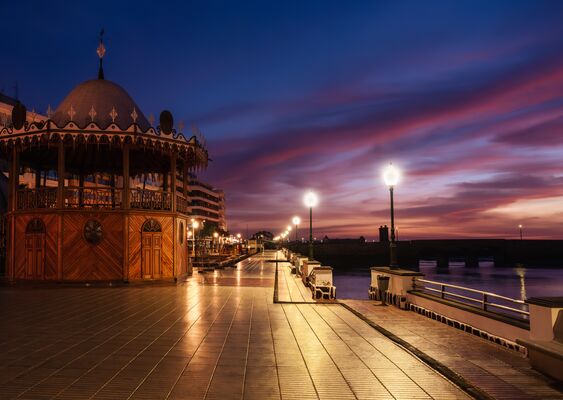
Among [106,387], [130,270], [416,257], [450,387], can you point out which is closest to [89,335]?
[106,387]

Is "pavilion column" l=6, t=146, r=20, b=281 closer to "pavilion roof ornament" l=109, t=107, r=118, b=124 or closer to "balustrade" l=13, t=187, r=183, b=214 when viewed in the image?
"balustrade" l=13, t=187, r=183, b=214

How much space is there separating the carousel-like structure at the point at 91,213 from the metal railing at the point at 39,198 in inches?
1.7

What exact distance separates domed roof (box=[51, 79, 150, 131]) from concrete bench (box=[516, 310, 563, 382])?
66.1ft

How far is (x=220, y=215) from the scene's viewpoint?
195 meters

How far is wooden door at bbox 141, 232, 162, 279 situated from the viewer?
23.4m

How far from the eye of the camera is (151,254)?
23.6 m

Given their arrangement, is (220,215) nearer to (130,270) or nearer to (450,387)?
(130,270)

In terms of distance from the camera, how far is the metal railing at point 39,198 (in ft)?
76.9

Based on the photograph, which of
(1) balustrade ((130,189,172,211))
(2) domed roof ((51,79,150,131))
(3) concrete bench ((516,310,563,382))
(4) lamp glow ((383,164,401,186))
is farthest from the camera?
(1) balustrade ((130,189,172,211))

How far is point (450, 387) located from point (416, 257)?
12420 centimetres

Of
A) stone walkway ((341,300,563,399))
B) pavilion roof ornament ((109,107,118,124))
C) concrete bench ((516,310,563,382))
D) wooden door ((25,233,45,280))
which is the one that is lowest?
stone walkway ((341,300,563,399))

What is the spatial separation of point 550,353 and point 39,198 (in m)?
22.8

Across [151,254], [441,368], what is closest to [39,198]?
[151,254]

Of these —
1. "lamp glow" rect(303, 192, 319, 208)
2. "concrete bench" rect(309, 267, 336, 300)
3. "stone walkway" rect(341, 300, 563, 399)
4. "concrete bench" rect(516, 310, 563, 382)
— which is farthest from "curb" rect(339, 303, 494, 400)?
"lamp glow" rect(303, 192, 319, 208)
